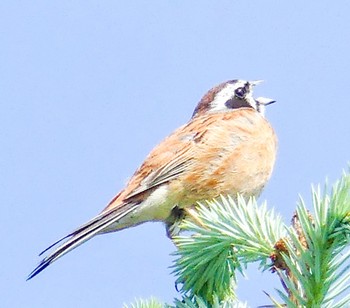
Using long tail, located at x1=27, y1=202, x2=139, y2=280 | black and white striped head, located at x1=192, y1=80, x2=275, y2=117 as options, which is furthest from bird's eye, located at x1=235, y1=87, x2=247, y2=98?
long tail, located at x1=27, y1=202, x2=139, y2=280

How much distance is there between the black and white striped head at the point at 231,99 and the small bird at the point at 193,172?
2.03 feet

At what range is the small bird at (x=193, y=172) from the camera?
415 centimetres

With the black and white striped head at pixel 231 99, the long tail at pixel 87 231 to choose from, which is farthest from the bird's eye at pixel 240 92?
the long tail at pixel 87 231

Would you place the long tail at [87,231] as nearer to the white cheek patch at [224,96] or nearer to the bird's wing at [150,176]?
the bird's wing at [150,176]

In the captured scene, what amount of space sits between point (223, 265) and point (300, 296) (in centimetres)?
61

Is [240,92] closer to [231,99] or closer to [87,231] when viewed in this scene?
[231,99]

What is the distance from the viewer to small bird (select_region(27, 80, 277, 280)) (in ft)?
13.6

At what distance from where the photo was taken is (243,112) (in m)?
4.98

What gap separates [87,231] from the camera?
365 cm

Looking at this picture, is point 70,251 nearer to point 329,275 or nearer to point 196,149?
point 196,149

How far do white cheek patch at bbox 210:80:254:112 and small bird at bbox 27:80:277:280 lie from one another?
0.59m

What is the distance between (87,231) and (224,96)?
211cm

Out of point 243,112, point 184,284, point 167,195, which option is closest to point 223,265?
point 184,284

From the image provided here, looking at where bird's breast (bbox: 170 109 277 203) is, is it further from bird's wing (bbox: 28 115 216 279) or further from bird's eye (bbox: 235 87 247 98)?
bird's eye (bbox: 235 87 247 98)
